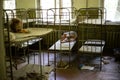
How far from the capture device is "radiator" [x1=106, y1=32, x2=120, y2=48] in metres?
5.73

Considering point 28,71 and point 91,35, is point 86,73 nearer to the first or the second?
point 28,71

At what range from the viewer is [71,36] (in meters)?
5.36

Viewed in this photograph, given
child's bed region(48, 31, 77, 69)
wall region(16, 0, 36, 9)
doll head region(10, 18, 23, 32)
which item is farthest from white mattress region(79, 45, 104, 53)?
wall region(16, 0, 36, 9)

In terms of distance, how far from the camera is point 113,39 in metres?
5.79

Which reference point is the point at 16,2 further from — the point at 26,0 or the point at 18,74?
the point at 18,74

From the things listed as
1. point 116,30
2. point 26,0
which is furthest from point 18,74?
point 26,0

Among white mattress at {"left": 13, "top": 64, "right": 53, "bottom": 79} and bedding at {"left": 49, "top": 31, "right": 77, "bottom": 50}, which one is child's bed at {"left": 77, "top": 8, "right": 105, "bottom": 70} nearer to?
bedding at {"left": 49, "top": 31, "right": 77, "bottom": 50}

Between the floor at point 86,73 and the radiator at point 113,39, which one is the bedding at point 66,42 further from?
→ the radiator at point 113,39

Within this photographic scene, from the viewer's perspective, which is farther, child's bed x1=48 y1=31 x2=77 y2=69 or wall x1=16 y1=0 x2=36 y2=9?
wall x1=16 y1=0 x2=36 y2=9

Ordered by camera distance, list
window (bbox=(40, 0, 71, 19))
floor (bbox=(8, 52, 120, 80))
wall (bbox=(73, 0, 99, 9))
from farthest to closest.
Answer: window (bbox=(40, 0, 71, 19)) < wall (bbox=(73, 0, 99, 9)) < floor (bbox=(8, 52, 120, 80))

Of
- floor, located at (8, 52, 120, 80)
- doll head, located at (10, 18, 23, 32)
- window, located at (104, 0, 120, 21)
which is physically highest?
window, located at (104, 0, 120, 21)

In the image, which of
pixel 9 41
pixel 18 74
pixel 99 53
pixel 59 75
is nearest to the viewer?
pixel 9 41

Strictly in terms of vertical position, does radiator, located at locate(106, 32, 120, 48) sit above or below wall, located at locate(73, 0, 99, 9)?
below

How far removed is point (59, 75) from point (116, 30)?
2.36 m
